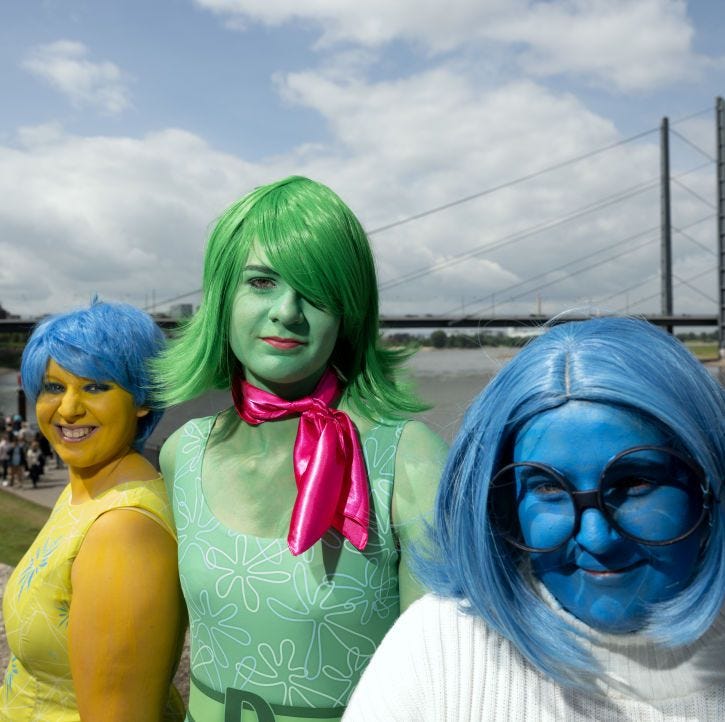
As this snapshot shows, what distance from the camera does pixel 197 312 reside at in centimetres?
172

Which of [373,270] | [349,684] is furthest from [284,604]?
[373,270]

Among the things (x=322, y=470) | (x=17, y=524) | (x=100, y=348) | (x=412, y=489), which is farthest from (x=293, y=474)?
(x=17, y=524)

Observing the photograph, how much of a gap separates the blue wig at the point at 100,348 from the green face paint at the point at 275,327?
0.43 meters

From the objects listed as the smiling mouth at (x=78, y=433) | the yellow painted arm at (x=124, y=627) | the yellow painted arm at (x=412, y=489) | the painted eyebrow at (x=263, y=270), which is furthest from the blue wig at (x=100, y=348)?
the yellow painted arm at (x=412, y=489)

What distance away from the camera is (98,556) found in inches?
65.2

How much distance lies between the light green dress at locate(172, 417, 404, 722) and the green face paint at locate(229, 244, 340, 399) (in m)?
0.23

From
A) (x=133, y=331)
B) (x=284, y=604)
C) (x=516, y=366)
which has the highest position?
(x=133, y=331)

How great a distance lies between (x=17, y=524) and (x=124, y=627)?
6.24m

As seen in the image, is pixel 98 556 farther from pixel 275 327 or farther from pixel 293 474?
pixel 275 327

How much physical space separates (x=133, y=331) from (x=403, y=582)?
3.04 feet

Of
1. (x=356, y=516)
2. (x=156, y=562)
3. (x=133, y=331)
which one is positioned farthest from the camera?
(x=133, y=331)

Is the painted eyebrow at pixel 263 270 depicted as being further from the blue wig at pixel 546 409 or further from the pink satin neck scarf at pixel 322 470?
the blue wig at pixel 546 409

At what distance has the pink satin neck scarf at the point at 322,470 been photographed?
1435mm

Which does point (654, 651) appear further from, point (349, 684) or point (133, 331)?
point (133, 331)
